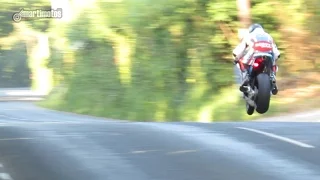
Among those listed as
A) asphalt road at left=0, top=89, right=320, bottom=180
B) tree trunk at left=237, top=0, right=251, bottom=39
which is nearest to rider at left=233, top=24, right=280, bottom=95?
tree trunk at left=237, top=0, right=251, bottom=39

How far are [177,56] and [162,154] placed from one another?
16464 mm

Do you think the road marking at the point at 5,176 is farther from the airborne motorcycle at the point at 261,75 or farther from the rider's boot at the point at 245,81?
the rider's boot at the point at 245,81

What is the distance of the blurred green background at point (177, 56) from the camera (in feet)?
61.4

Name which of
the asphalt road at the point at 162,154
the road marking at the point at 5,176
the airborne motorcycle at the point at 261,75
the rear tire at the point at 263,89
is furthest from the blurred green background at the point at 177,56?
the road marking at the point at 5,176

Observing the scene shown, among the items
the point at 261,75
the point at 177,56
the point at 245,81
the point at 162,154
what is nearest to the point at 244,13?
the point at 177,56

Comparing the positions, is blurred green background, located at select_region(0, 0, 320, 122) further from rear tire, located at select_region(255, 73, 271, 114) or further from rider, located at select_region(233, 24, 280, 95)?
rider, located at select_region(233, 24, 280, 95)

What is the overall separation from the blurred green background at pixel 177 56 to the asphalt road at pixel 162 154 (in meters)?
11.5

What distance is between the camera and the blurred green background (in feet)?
61.4

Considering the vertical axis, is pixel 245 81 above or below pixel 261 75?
below

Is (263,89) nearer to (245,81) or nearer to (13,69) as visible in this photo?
(245,81)

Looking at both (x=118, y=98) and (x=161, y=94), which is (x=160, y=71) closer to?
(x=161, y=94)

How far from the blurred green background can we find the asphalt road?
11.5 m

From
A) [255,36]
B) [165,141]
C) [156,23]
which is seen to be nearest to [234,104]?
[156,23]

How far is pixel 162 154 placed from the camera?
4.62 metres
